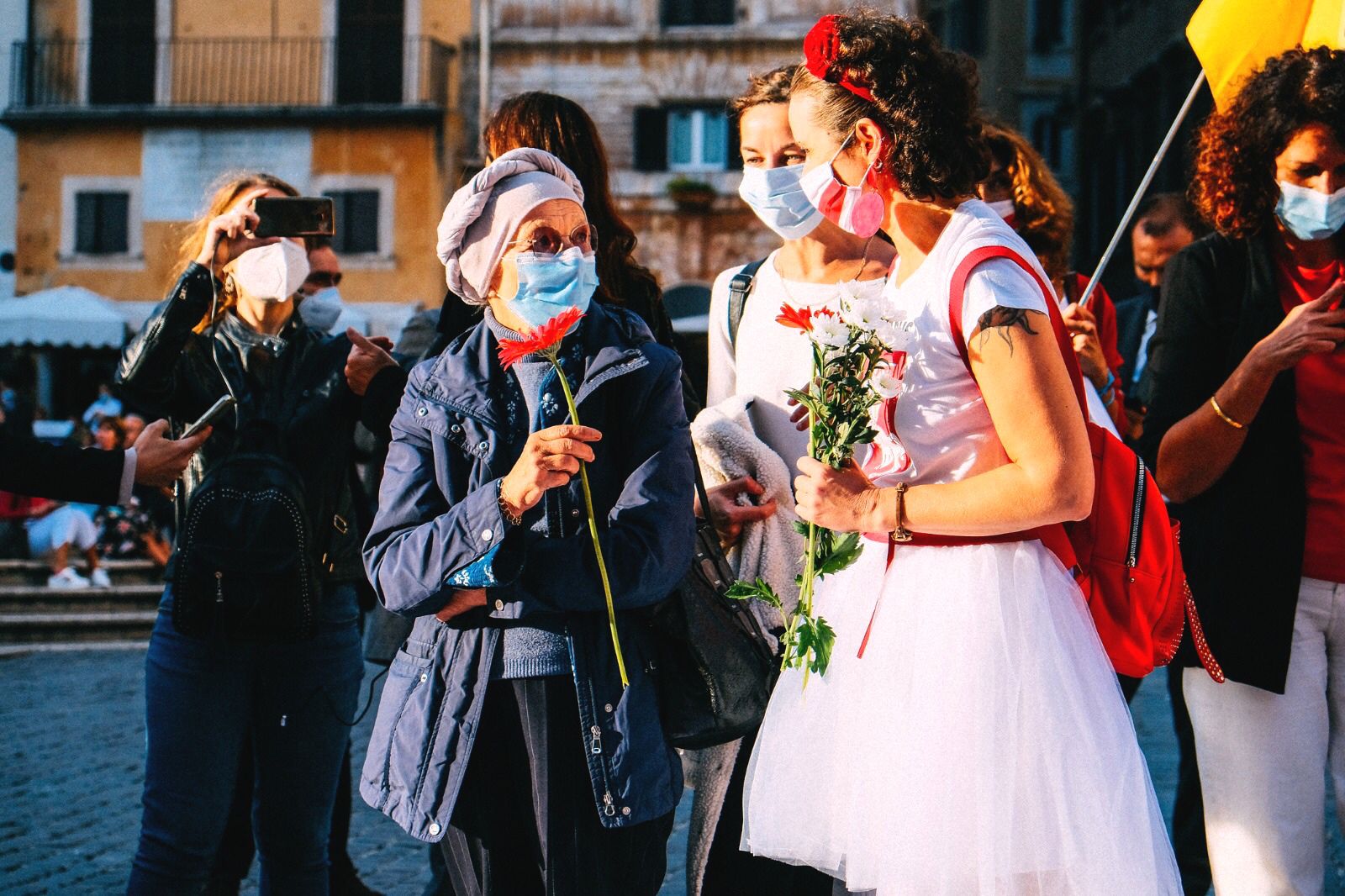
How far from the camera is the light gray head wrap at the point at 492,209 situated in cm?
298

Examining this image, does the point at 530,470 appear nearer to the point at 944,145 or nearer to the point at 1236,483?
the point at 944,145

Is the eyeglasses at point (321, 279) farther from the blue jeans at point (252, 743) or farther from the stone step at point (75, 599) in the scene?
the stone step at point (75, 599)

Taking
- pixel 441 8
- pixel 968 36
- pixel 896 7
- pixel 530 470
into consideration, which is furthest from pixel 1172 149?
pixel 530 470

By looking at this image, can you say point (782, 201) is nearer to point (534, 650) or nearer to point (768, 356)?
point (768, 356)

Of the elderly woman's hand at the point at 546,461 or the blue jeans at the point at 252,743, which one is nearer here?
the elderly woman's hand at the point at 546,461

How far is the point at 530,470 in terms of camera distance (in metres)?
2.63

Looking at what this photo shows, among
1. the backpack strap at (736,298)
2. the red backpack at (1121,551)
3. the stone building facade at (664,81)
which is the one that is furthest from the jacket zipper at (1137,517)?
the stone building facade at (664,81)

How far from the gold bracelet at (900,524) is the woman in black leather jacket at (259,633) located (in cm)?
172

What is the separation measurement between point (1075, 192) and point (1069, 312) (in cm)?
2476

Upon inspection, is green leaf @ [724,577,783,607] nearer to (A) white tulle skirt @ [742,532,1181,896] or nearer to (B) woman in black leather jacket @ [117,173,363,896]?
(A) white tulle skirt @ [742,532,1181,896]

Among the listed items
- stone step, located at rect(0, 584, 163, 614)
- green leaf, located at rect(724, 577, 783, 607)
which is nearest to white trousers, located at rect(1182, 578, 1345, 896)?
green leaf, located at rect(724, 577, 783, 607)

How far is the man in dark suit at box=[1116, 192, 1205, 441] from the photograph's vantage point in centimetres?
627

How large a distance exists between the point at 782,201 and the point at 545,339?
1.01 metres

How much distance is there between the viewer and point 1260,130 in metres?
3.56
